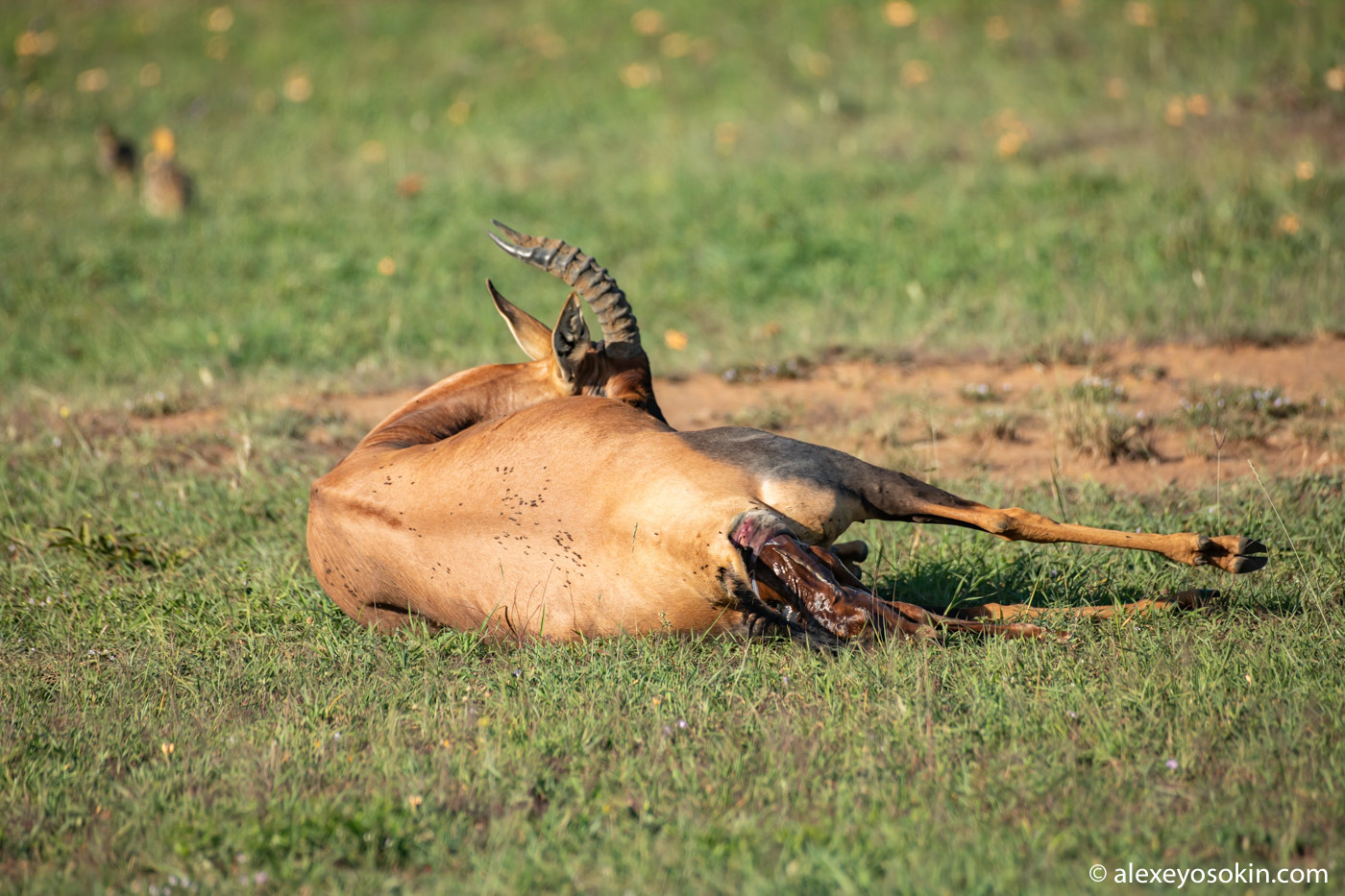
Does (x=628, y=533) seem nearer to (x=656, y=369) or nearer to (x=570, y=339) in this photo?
(x=570, y=339)

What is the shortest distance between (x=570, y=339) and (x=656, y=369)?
9.28ft

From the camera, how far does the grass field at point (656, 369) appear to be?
2.74 m

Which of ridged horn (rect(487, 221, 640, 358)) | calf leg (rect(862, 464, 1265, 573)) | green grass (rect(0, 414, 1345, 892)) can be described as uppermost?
ridged horn (rect(487, 221, 640, 358))

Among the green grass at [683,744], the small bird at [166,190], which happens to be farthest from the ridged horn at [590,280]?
the small bird at [166,190]

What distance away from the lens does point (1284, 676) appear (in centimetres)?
325

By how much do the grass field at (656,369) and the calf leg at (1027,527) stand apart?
230 mm

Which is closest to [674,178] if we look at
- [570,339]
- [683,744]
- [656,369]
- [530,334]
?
[656,369]

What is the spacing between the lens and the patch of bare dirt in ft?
17.8

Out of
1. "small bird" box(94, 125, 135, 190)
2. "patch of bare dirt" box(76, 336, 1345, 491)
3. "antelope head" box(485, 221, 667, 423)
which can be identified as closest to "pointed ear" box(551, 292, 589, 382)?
"antelope head" box(485, 221, 667, 423)

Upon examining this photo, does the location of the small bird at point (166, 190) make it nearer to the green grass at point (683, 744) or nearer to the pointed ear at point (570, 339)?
the green grass at point (683, 744)

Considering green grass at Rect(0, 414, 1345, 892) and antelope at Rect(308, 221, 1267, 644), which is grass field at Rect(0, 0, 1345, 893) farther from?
antelope at Rect(308, 221, 1267, 644)

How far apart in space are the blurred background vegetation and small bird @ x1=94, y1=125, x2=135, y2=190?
0.41 meters

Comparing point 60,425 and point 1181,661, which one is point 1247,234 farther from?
point 60,425

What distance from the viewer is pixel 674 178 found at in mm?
10336
